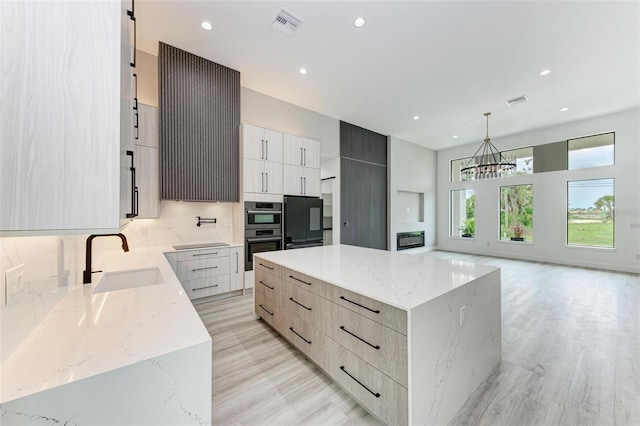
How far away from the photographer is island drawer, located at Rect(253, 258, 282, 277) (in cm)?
239

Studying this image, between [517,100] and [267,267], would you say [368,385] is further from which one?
[517,100]

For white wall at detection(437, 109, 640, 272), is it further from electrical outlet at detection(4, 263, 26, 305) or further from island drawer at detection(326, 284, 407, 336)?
electrical outlet at detection(4, 263, 26, 305)

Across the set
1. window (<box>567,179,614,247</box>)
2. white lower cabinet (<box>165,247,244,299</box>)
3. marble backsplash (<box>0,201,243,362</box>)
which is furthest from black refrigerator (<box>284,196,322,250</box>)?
window (<box>567,179,614,247</box>)

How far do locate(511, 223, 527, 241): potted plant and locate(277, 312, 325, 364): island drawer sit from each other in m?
A: 7.23

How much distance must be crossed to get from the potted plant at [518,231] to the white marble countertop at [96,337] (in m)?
8.17

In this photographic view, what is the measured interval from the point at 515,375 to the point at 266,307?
2256mm

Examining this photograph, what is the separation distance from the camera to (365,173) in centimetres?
624

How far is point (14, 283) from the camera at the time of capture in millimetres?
821

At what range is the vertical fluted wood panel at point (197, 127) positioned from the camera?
10.6ft

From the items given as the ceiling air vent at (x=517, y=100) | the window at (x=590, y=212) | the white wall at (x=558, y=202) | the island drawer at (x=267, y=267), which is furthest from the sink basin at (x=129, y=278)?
the window at (x=590, y=212)

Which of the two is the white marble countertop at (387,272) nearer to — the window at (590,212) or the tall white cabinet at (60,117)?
the tall white cabinet at (60,117)

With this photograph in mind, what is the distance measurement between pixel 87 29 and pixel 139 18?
115 inches

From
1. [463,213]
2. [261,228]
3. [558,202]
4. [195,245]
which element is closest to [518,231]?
[558,202]

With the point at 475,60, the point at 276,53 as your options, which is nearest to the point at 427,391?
the point at 276,53
